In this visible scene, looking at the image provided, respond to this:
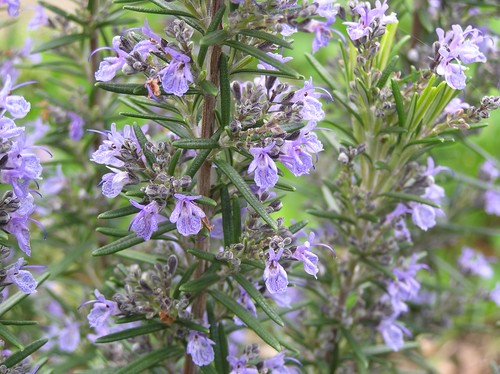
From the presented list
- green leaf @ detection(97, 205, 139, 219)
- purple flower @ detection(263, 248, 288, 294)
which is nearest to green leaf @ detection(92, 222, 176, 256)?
green leaf @ detection(97, 205, 139, 219)

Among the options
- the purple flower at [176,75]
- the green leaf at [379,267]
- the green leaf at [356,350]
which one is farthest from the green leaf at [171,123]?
the green leaf at [356,350]

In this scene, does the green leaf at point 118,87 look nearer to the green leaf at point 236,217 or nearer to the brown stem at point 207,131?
the brown stem at point 207,131

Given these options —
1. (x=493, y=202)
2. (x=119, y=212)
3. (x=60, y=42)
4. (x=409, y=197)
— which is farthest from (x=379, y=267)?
(x=60, y=42)

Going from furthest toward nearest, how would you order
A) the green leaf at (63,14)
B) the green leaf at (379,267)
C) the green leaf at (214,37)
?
the green leaf at (63,14) < the green leaf at (379,267) < the green leaf at (214,37)

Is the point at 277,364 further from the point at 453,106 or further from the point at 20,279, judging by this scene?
the point at 453,106

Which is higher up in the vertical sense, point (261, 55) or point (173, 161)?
point (261, 55)

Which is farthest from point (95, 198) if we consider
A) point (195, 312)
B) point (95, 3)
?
point (195, 312)

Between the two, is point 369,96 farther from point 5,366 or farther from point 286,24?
point 5,366
